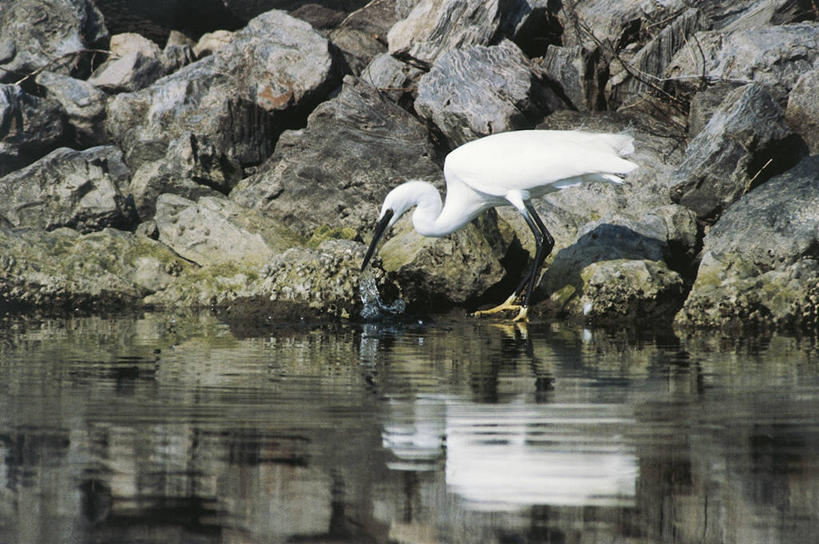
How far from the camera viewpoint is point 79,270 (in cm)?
1127

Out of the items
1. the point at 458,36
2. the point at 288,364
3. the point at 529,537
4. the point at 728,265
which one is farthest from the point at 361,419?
the point at 458,36

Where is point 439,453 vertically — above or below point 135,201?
below

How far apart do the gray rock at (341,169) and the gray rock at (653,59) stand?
3291mm

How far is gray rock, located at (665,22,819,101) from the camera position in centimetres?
1280

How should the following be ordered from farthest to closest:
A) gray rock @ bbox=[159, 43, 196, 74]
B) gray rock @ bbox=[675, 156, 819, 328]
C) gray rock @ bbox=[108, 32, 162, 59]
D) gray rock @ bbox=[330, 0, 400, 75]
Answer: gray rock @ bbox=[108, 32, 162, 59] → gray rock @ bbox=[159, 43, 196, 74] → gray rock @ bbox=[330, 0, 400, 75] → gray rock @ bbox=[675, 156, 819, 328]

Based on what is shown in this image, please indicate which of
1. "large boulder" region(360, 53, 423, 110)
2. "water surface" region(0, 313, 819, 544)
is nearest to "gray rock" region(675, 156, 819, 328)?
"water surface" region(0, 313, 819, 544)

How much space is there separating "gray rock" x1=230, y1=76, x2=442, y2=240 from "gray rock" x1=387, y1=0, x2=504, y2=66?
214cm

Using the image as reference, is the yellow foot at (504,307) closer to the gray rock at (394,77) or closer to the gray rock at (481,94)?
the gray rock at (481,94)

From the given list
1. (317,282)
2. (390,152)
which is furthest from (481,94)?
(317,282)

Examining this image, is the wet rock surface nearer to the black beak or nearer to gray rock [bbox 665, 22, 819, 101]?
gray rock [bbox 665, 22, 819, 101]

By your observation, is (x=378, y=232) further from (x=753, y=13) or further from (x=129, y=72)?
(x=129, y=72)

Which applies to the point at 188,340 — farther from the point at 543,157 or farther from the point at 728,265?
the point at 728,265

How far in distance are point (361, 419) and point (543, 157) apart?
5.97 m

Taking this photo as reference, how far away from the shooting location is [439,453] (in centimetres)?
360
